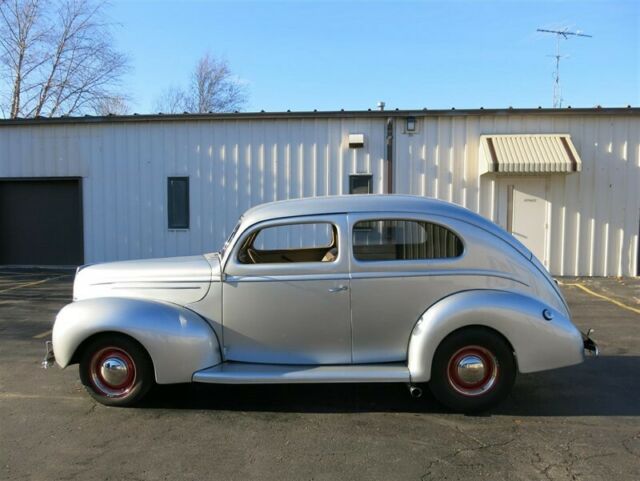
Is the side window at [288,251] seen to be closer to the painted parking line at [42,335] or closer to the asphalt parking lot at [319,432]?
the asphalt parking lot at [319,432]

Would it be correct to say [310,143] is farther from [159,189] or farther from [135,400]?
[135,400]

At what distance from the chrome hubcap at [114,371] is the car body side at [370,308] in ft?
0.95

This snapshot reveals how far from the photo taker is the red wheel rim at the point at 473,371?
14.4 ft

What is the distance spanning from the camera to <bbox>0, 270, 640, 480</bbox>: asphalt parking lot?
3516mm

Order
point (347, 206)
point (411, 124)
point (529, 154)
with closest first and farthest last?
point (347, 206), point (529, 154), point (411, 124)

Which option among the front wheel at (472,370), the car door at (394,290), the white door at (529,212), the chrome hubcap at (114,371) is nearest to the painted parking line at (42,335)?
the chrome hubcap at (114,371)

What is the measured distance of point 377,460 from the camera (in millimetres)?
3635

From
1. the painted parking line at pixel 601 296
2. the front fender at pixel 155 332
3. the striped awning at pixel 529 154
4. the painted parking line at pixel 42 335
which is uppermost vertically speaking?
the striped awning at pixel 529 154

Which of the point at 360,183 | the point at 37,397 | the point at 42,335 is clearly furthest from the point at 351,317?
the point at 360,183

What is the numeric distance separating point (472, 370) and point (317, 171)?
29.3ft

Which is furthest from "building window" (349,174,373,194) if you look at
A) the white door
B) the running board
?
the running board

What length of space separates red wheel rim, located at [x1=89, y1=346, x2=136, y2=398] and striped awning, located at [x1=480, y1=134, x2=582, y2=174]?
30.2 feet

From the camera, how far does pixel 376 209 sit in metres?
4.66

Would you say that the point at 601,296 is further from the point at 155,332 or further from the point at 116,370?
the point at 116,370
